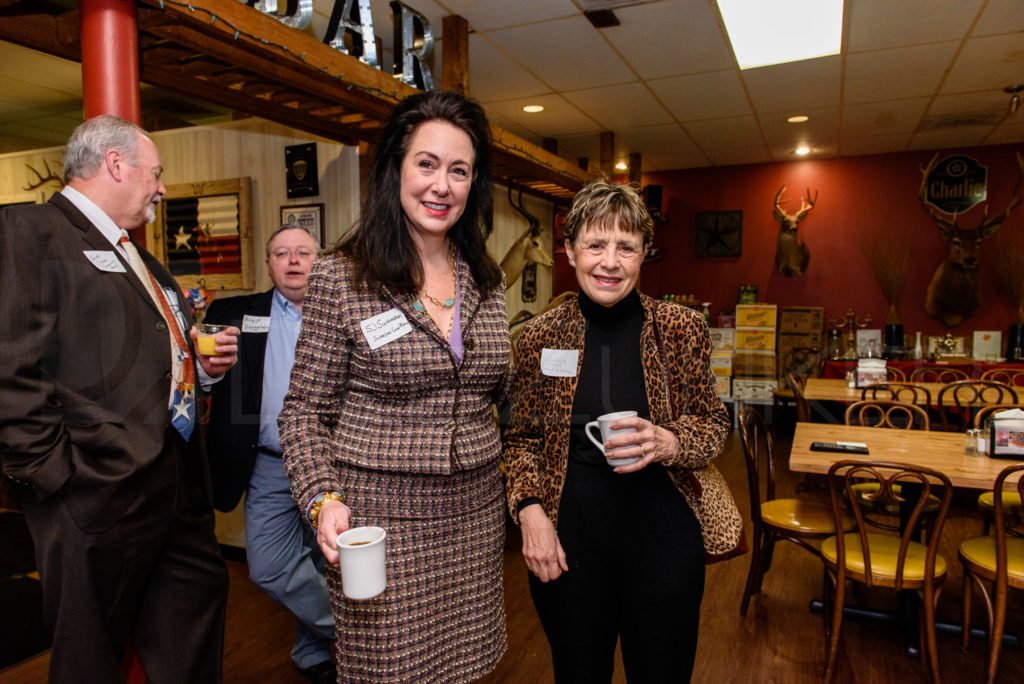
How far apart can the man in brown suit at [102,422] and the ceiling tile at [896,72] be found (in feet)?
15.6

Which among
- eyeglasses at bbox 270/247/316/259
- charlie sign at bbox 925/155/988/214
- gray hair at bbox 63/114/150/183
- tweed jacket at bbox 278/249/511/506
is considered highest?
charlie sign at bbox 925/155/988/214

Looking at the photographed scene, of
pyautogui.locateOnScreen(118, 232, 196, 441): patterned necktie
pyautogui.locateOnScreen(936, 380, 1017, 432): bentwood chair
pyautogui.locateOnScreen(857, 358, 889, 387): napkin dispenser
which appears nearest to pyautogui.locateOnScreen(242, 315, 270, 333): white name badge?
pyautogui.locateOnScreen(118, 232, 196, 441): patterned necktie

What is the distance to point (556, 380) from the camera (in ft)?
4.92

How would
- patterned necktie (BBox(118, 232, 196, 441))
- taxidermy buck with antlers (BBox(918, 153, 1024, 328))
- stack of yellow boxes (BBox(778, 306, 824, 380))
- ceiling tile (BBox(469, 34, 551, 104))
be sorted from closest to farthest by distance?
1. patterned necktie (BBox(118, 232, 196, 441))
2. ceiling tile (BBox(469, 34, 551, 104))
3. taxidermy buck with antlers (BBox(918, 153, 1024, 328))
4. stack of yellow boxes (BBox(778, 306, 824, 380))

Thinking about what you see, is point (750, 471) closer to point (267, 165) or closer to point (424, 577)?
point (424, 577)

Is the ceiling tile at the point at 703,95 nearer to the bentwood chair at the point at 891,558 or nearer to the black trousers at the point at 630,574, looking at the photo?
the bentwood chair at the point at 891,558

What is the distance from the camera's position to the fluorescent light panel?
3.90 meters

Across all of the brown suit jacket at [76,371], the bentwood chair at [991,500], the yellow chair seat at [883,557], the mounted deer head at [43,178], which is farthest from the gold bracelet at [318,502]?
the mounted deer head at [43,178]

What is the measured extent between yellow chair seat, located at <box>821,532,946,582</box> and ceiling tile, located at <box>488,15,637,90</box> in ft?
10.5

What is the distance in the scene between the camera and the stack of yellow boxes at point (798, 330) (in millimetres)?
7723

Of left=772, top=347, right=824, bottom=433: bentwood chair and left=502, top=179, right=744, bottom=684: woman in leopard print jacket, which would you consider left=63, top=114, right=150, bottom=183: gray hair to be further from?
left=772, top=347, right=824, bottom=433: bentwood chair

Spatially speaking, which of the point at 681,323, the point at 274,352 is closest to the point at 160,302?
the point at 274,352

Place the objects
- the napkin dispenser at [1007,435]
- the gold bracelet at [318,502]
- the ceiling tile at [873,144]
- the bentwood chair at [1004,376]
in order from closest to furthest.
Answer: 1. the gold bracelet at [318,502]
2. the napkin dispenser at [1007,435]
3. the bentwood chair at [1004,376]
4. the ceiling tile at [873,144]

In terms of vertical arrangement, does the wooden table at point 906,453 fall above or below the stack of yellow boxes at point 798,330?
below
